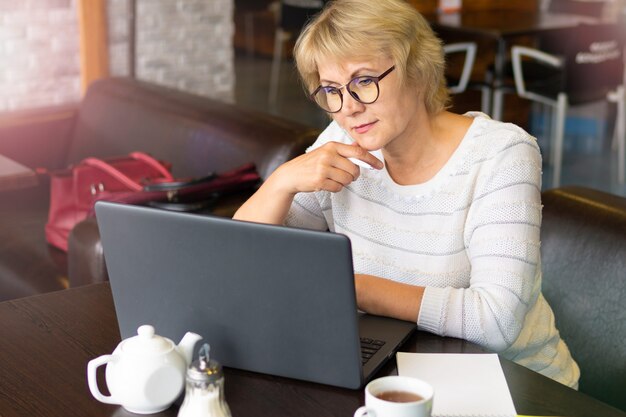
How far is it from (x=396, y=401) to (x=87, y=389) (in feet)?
1.59

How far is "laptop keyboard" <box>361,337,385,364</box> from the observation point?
4.83 ft

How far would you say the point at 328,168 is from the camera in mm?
1735

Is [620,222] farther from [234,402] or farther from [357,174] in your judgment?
[234,402]

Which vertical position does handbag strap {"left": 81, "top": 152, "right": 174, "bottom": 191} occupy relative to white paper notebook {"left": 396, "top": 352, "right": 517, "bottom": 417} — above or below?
below

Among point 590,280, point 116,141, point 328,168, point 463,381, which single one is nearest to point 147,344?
point 463,381

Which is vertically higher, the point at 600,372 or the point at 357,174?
the point at 357,174

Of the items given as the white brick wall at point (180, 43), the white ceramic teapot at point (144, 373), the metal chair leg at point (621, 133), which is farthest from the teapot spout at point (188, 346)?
the metal chair leg at point (621, 133)

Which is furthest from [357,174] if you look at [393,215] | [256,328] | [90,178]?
[90,178]

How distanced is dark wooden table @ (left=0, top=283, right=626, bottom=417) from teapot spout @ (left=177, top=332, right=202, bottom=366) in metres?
0.08

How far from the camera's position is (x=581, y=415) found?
1.33 metres

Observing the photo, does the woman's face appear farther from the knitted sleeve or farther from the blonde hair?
the knitted sleeve

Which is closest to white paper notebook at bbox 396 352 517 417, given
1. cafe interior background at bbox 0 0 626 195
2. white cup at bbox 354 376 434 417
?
white cup at bbox 354 376 434 417

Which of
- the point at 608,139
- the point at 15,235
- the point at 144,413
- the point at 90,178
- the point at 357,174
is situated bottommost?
the point at 608,139

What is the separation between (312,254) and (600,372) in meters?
0.97
